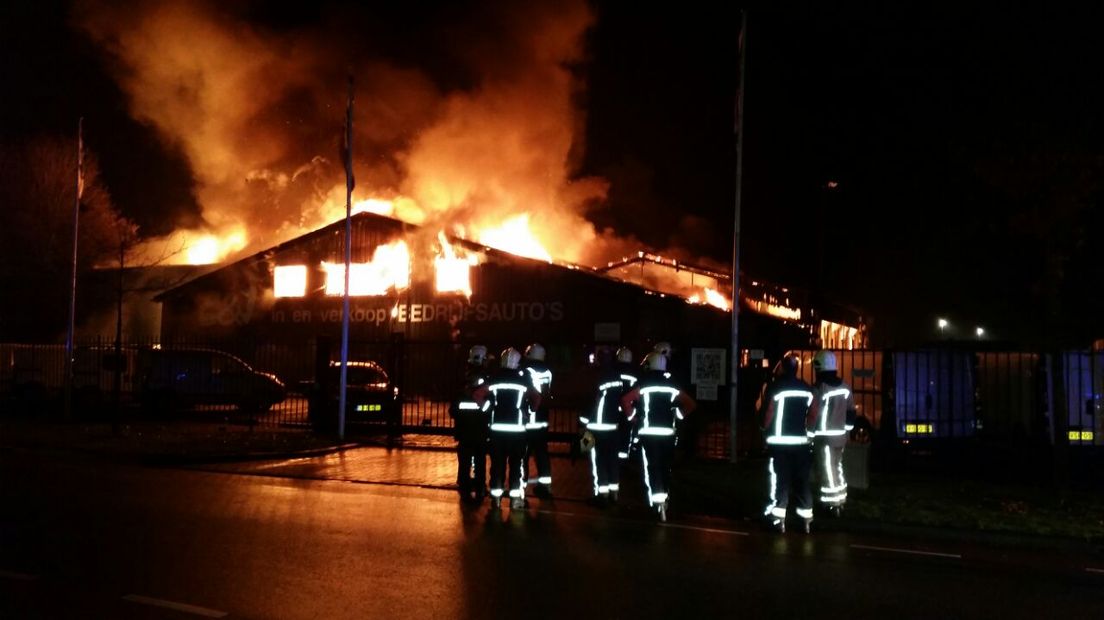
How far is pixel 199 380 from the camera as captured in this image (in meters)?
22.3

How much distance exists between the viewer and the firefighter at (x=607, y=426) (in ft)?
34.0

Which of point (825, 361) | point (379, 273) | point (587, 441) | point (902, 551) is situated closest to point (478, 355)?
point (587, 441)

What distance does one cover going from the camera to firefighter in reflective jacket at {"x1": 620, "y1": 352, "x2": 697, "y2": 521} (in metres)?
9.44

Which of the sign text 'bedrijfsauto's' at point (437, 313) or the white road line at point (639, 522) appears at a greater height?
the sign text 'bedrijfsauto's' at point (437, 313)

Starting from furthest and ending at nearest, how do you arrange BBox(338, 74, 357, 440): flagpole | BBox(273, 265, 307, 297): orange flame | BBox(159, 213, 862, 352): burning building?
BBox(273, 265, 307, 297): orange flame
BBox(159, 213, 862, 352): burning building
BBox(338, 74, 357, 440): flagpole

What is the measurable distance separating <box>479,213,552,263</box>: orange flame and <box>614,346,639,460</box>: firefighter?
22954mm

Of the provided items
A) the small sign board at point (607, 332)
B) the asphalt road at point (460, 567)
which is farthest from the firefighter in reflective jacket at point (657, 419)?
the small sign board at point (607, 332)

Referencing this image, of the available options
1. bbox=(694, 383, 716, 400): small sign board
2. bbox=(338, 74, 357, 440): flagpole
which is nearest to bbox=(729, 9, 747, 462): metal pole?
bbox=(694, 383, 716, 400): small sign board

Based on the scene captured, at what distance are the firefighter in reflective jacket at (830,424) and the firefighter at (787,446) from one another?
0.38m

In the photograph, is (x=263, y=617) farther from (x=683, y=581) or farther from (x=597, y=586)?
(x=683, y=581)

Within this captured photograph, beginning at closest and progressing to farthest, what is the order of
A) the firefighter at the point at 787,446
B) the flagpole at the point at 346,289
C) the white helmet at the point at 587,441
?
the firefighter at the point at 787,446, the white helmet at the point at 587,441, the flagpole at the point at 346,289

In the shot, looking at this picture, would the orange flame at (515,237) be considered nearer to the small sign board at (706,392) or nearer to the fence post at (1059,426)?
the small sign board at (706,392)

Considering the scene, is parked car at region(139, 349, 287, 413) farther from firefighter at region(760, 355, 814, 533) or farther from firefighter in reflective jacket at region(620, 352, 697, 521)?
firefighter at region(760, 355, 814, 533)

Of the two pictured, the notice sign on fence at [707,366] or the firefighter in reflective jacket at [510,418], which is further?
the notice sign on fence at [707,366]
